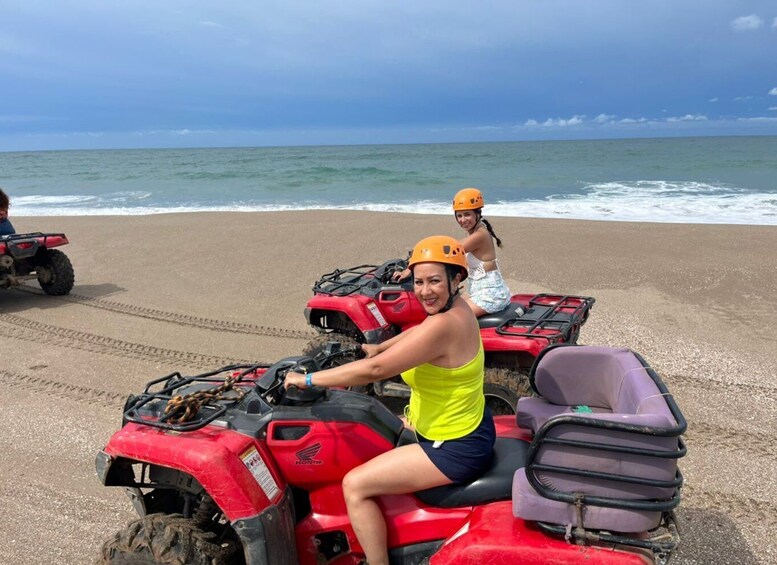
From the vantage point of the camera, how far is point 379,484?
231cm

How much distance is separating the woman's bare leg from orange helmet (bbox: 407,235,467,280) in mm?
762

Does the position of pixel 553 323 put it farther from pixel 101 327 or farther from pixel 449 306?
pixel 101 327

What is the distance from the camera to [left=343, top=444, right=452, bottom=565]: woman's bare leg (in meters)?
2.32

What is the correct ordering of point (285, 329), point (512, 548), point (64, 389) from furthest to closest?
1. point (285, 329)
2. point (64, 389)
3. point (512, 548)

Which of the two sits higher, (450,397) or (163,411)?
(450,397)

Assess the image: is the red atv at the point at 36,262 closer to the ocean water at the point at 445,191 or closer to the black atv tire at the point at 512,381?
the black atv tire at the point at 512,381

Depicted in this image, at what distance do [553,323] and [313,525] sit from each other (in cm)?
248

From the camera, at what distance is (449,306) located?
234cm

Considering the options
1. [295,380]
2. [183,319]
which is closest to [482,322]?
[295,380]

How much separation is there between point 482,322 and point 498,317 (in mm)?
147

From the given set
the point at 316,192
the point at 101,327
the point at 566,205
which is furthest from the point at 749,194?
the point at 101,327

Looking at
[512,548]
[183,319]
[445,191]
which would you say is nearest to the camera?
[512,548]

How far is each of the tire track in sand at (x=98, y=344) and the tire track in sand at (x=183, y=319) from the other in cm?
78

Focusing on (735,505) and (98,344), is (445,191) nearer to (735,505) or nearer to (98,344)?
(98,344)
